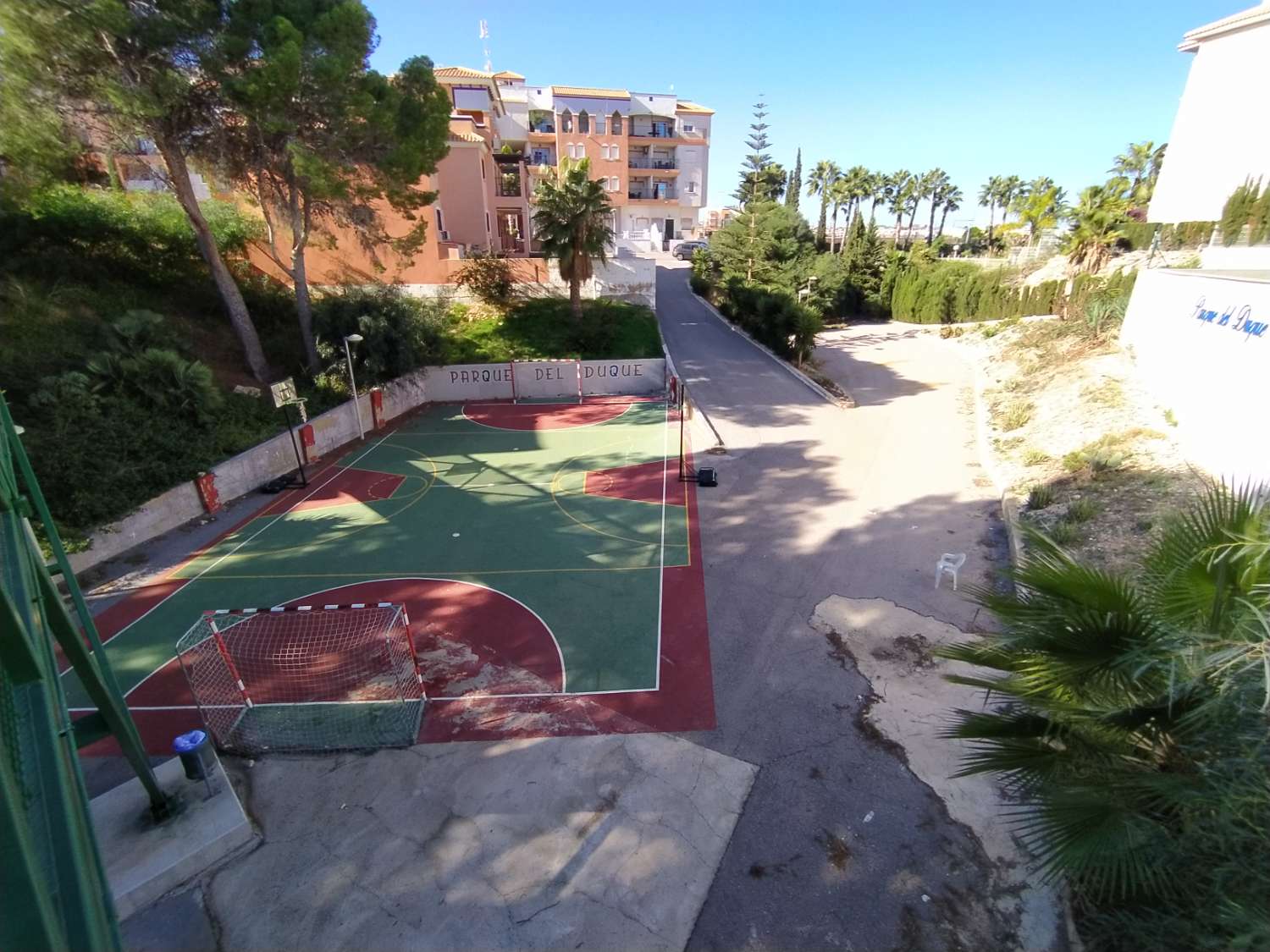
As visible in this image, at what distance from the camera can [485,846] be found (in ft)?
19.7

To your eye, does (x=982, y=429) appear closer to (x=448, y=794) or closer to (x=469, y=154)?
(x=448, y=794)

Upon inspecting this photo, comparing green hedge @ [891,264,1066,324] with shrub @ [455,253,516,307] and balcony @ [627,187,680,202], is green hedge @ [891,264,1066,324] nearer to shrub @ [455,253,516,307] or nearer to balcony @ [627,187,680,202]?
shrub @ [455,253,516,307]

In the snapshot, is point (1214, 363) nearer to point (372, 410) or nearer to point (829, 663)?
point (829, 663)

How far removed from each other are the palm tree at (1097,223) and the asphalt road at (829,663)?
48.9 ft

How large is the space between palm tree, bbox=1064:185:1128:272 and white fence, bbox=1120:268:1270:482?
14580 mm

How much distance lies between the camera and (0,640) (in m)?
2.52

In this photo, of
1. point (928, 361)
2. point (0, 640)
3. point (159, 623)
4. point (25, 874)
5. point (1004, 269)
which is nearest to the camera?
point (25, 874)

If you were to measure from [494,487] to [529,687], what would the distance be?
771 cm

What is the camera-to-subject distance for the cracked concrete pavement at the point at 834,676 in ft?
17.5

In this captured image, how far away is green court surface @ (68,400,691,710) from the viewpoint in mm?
8812

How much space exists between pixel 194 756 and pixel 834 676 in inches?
297

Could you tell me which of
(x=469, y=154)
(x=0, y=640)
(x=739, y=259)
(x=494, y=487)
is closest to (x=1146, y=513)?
(x=494, y=487)

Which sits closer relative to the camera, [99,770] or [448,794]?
[448,794]

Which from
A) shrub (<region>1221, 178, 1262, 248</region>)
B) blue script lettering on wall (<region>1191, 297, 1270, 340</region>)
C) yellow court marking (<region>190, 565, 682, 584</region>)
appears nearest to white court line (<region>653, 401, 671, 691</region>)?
yellow court marking (<region>190, 565, 682, 584</region>)
